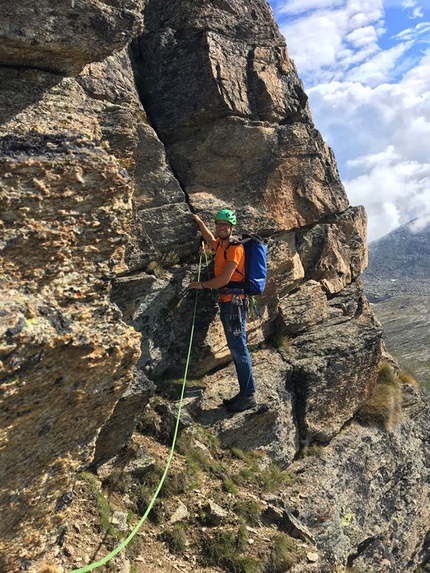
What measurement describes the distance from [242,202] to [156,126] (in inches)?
147

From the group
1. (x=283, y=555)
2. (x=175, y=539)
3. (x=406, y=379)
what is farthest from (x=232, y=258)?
(x=406, y=379)

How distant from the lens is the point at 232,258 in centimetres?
1149

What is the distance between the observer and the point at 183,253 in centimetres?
1329

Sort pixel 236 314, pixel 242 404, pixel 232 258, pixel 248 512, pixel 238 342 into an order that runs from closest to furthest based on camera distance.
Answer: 1. pixel 248 512
2. pixel 232 258
3. pixel 236 314
4. pixel 238 342
5. pixel 242 404

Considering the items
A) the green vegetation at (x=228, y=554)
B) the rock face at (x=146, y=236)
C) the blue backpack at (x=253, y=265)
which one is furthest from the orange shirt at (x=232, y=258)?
the green vegetation at (x=228, y=554)

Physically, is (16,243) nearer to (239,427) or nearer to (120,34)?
(120,34)

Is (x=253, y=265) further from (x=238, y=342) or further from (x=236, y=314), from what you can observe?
→ (x=238, y=342)

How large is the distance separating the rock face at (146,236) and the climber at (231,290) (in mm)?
1105

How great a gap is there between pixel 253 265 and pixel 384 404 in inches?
405

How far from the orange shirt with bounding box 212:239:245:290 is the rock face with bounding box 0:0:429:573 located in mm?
1420

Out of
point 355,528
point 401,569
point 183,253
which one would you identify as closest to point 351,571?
point 355,528

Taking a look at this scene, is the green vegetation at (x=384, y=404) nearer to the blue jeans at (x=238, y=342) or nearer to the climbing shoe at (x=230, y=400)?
the climbing shoe at (x=230, y=400)

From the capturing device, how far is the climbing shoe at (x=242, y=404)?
12.8 m

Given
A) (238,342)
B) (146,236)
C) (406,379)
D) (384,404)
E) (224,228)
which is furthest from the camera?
(406,379)
